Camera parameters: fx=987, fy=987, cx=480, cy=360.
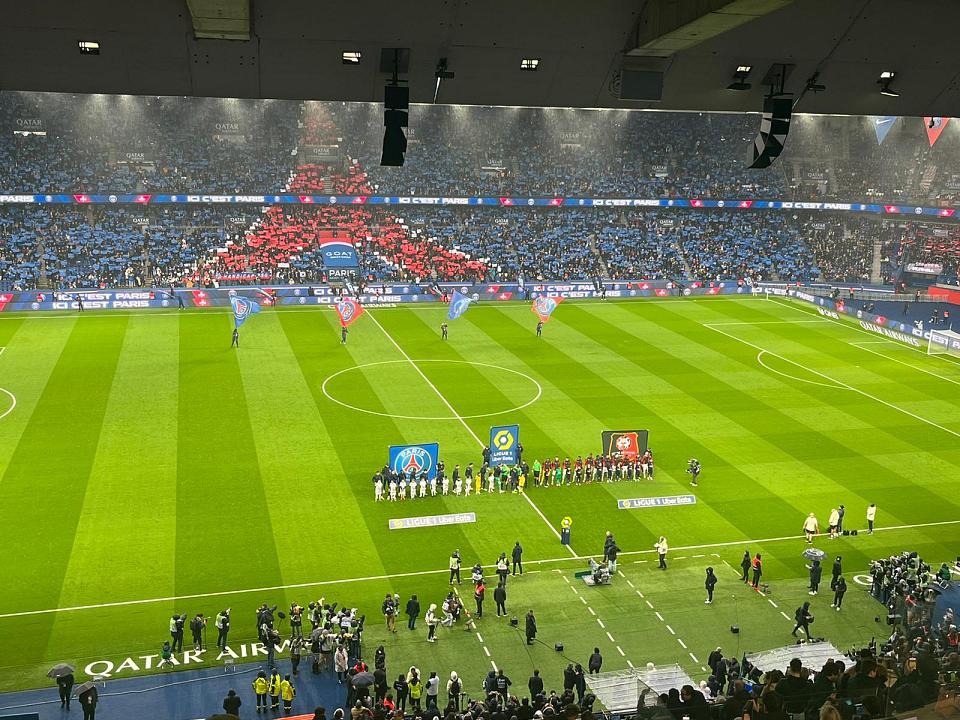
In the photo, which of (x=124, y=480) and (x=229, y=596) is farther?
(x=124, y=480)

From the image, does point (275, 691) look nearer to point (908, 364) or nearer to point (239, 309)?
point (239, 309)

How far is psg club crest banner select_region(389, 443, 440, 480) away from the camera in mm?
33812

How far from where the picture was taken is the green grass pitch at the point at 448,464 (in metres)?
26.7

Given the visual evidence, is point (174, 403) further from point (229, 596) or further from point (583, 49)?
point (583, 49)

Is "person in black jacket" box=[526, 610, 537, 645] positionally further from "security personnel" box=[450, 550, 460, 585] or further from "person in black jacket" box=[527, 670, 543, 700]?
"security personnel" box=[450, 550, 460, 585]

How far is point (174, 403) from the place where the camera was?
44.0 metres

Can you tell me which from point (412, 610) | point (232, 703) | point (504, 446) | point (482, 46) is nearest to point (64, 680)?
point (232, 703)

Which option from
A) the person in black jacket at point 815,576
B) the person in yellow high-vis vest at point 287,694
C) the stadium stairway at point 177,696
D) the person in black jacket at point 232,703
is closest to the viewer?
the person in black jacket at point 232,703

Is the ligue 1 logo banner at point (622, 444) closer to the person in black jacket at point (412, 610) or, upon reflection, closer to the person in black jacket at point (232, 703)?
the person in black jacket at point (412, 610)

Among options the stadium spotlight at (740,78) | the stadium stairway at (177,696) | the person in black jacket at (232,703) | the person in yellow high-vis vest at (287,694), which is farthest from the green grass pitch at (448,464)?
the stadium spotlight at (740,78)

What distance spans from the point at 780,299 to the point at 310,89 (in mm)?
65239

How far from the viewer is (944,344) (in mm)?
58156

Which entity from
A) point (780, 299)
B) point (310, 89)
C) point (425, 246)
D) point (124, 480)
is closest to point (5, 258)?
point (425, 246)

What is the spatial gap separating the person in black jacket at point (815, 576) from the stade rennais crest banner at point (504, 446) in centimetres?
1103
